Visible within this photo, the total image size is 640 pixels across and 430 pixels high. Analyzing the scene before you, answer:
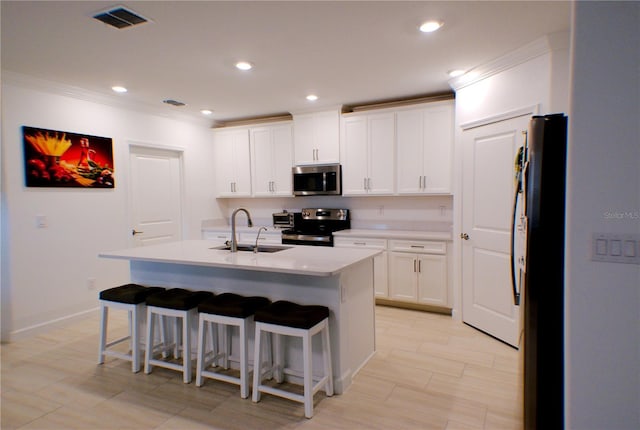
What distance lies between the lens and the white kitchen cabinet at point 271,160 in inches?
206

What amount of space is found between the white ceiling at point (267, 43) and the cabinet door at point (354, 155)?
561 mm

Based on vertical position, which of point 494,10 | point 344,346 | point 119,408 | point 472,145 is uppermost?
point 494,10

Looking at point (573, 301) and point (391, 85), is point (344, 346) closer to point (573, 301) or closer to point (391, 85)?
point (573, 301)

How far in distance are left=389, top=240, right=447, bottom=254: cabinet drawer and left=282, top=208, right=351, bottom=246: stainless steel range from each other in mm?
860

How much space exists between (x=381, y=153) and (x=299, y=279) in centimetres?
249

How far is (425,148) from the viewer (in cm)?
425

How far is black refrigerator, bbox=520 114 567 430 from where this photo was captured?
68.1 inches

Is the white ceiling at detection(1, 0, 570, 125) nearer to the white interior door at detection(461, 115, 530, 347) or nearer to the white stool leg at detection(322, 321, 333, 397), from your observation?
the white interior door at detection(461, 115, 530, 347)

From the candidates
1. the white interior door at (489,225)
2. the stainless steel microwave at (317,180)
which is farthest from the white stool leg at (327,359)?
the stainless steel microwave at (317,180)

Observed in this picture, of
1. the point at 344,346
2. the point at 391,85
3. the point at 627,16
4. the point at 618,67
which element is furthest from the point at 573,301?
the point at 391,85

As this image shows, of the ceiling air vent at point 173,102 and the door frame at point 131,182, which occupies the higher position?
the ceiling air vent at point 173,102

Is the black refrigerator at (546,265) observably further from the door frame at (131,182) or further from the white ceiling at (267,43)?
the door frame at (131,182)

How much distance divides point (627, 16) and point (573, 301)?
3.84 ft

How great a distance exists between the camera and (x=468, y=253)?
3.69 meters
